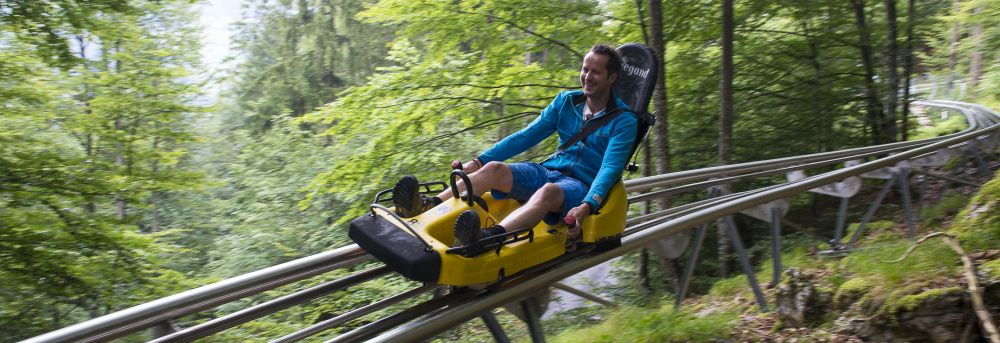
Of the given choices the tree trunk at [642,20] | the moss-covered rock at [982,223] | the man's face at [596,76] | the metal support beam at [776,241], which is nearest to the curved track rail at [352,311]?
the metal support beam at [776,241]

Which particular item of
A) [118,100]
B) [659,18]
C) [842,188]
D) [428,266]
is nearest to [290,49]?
[118,100]

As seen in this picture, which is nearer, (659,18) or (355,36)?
(659,18)

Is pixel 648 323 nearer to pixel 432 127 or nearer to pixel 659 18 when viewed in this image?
pixel 659 18

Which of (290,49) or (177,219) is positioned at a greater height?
(290,49)

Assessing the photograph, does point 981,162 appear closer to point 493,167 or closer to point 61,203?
point 493,167

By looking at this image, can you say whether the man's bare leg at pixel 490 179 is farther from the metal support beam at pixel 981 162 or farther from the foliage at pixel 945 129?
the foliage at pixel 945 129

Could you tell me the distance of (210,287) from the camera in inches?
95.7

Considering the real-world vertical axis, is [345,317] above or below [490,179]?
below

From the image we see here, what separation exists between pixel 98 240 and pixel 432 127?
12.6 feet

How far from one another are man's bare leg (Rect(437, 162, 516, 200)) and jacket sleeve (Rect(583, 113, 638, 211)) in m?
0.42

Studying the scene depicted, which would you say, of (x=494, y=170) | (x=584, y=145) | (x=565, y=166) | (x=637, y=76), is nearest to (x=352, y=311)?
(x=494, y=170)

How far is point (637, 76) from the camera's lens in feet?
12.8

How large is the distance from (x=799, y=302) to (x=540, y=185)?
5.37 feet

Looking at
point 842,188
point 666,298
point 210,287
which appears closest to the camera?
point 210,287
